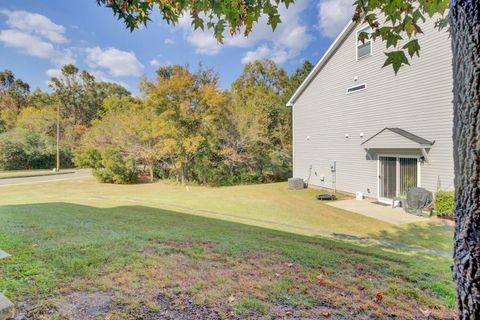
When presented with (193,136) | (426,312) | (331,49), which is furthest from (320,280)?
(193,136)

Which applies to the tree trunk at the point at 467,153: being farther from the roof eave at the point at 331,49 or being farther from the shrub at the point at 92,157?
the shrub at the point at 92,157

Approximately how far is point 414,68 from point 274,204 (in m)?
7.29

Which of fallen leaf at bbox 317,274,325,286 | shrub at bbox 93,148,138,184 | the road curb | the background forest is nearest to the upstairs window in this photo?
the background forest

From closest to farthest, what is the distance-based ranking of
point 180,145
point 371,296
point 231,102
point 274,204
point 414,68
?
1. point 371,296
2. point 414,68
3. point 274,204
4. point 180,145
5. point 231,102

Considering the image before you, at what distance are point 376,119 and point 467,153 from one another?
436 inches

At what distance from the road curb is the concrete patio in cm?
861

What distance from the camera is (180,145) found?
17047mm

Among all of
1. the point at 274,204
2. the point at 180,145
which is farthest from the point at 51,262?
the point at 180,145

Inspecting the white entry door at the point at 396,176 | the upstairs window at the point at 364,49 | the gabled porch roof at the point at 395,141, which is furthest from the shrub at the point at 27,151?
the white entry door at the point at 396,176

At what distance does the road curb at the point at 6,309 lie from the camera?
5.99ft

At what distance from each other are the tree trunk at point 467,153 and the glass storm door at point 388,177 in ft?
34.3

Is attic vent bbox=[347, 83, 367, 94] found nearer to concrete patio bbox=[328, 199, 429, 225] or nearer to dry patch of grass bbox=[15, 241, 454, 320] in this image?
concrete patio bbox=[328, 199, 429, 225]

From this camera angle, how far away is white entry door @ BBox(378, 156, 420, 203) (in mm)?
9477

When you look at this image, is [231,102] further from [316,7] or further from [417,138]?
[417,138]
